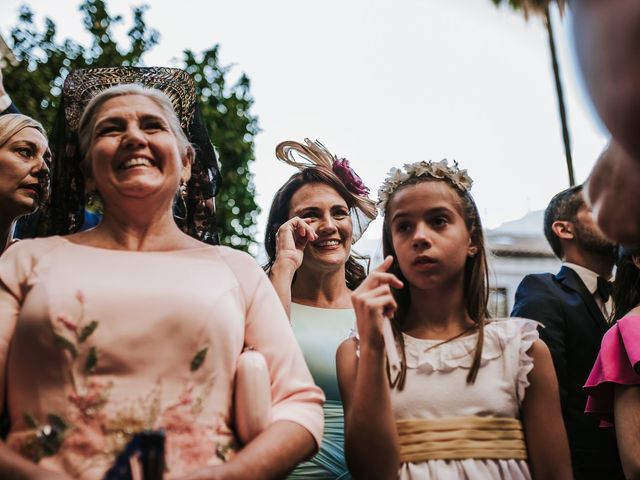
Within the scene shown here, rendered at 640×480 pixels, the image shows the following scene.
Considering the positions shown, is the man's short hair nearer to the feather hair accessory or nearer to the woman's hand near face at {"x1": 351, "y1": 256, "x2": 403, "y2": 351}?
the feather hair accessory

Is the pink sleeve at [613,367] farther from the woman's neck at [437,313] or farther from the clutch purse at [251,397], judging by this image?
the clutch purse at [251,397]

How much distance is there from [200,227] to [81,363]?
97 centimetres

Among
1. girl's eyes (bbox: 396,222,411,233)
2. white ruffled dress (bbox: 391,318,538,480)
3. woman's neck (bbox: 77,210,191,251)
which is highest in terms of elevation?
woman's neck (bbox: 77,210,191,251)

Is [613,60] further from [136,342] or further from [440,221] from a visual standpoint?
[440,221]

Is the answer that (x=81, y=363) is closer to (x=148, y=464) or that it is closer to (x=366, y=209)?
(x=148, y=464)

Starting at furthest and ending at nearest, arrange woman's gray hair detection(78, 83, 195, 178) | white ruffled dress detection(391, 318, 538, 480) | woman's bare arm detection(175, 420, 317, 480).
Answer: white ruffled dress detection(391, 318, 538, 480)
woman's gray hair detection(78, 83, 195, 178)
woman's bare arm detection(175, 420, 317, 480)

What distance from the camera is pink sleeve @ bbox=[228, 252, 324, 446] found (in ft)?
7.23

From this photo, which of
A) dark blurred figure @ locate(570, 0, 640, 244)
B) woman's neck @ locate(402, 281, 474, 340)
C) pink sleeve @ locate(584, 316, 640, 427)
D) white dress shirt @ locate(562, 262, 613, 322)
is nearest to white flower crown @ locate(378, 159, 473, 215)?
woman's neck @ locate(402, 281, 474, 340)

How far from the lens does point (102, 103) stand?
2.55 metres

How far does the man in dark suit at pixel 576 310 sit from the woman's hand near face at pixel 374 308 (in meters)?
1.37

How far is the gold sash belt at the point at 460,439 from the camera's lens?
2674 millimetres

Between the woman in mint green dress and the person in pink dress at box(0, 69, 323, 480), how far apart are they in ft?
3.75

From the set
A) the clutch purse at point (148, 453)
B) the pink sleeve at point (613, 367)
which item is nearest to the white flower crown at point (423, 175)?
the pink sleeve at point (613, 367)

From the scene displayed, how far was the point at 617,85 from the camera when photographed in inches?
39.6
